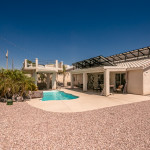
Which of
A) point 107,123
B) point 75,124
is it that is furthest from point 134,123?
point 75,124

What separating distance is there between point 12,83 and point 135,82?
577 inches

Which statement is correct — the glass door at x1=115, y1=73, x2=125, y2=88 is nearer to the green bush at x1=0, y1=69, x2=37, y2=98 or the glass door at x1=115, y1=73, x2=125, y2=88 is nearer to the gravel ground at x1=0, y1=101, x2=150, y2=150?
the gravel ground at x1=0, y1=101, x2=150, y2=150

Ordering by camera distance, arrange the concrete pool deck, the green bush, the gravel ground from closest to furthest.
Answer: the gravel ground → the concrete pool deck → the green bush

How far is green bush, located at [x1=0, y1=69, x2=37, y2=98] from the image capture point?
375 inches

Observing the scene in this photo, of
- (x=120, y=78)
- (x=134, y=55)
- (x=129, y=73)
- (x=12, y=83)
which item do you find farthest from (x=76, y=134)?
(x=134, y=55)

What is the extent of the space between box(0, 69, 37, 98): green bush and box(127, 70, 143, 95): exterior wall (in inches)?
520

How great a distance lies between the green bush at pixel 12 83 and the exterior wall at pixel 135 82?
520 inches

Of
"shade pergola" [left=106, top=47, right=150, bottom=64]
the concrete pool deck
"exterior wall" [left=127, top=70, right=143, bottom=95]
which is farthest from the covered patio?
"shade pergola" [left=106, top=47, right=150, bottom=64]

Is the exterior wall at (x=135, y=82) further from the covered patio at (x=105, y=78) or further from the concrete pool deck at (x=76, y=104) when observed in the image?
the concrete pool deck at (x=76, y=104)

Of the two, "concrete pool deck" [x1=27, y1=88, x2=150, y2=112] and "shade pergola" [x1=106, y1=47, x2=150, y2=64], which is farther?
"shade pergola" [x1=106, y1=47, x2=150, y2=64]

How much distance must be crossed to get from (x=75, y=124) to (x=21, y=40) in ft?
86.9

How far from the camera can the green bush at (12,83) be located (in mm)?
9516

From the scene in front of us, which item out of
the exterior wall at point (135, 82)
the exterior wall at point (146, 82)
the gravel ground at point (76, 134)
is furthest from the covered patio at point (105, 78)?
the gravel ground at point (76, 134)

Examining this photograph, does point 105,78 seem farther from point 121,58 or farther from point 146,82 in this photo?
point 121,58
